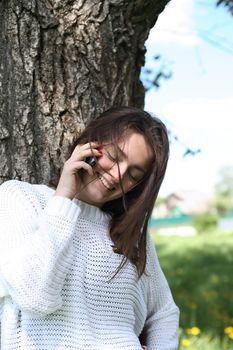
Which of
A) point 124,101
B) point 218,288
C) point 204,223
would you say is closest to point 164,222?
point 204,223

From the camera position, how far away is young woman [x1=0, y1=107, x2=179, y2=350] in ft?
7.41

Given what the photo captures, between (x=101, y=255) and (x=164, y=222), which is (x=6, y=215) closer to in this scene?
(x=101, y=255)

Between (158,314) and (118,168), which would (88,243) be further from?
(158,314)

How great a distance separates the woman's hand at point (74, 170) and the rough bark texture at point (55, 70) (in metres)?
0.45

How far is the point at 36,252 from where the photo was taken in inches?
87.6

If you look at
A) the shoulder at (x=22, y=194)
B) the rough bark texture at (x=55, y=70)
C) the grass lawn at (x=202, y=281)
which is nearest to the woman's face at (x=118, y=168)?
the shoulder at (x=22, y=194)

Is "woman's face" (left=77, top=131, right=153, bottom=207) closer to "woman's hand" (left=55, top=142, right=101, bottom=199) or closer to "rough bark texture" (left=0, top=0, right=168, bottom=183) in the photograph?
"woman's hand" (left=55, top=142, right=101, bottom=199)

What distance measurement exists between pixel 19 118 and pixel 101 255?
692 millimetres

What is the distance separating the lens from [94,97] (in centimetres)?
301

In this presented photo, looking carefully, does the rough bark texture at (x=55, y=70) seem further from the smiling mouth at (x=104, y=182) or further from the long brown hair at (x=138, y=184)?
the smiling mouth at (x=104, y=182)

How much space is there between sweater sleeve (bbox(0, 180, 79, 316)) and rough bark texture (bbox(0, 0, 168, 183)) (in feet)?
1.65

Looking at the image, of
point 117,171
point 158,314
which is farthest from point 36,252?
point 158,314

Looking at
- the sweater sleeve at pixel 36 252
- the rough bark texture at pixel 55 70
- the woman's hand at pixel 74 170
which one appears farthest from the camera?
the rough bark texture at pixel 55 70

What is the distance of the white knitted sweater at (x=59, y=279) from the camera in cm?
224
